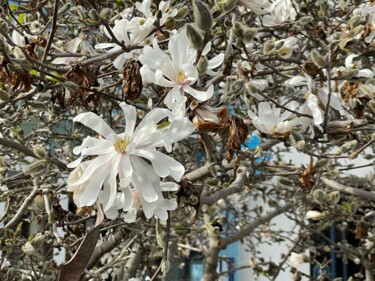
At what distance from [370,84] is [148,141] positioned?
2.46 ft

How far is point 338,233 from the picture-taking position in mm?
6613

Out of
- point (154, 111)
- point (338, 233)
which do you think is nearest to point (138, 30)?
point (154, 111)

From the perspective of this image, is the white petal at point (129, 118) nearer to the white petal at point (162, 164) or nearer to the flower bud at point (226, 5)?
A: the white petal at point (162, 164)

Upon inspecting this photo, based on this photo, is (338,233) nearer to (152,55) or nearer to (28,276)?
(28,276)

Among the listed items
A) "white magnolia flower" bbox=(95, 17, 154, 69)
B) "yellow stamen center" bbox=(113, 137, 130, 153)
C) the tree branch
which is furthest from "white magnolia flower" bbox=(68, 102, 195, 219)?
the tree branch

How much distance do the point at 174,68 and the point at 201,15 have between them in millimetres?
117

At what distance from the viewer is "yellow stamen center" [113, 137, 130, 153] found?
1082 mm

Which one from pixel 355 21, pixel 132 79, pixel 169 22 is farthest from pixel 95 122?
pixel 355 21

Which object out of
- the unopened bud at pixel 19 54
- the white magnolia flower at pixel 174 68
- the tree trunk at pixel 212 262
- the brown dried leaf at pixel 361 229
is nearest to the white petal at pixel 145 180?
the white magnolia flower at pixel 174 68

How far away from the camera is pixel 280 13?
1.80 metres

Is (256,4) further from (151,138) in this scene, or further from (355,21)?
(151,138)

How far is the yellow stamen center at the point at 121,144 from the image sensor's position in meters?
1.08

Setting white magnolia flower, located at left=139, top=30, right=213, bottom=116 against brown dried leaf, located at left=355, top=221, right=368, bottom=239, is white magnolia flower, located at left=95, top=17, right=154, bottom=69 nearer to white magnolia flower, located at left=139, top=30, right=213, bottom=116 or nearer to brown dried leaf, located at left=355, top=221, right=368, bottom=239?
white magnolia flower, located at left=139, top=30, right=213, bottom=116

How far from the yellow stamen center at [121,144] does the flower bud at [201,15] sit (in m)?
0.28
